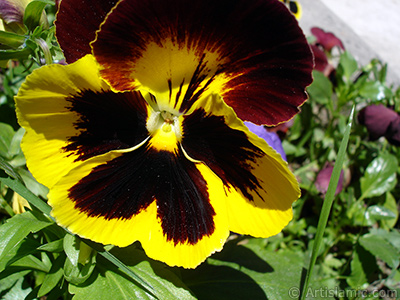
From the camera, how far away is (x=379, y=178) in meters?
1.70

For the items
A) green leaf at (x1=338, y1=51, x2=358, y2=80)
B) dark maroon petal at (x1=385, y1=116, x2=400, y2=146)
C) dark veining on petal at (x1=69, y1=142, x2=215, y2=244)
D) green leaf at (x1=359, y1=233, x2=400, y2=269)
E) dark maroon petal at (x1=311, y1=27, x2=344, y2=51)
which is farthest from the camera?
dark maroon petal at (x1=311, y1=27, x2=344, y2=51)

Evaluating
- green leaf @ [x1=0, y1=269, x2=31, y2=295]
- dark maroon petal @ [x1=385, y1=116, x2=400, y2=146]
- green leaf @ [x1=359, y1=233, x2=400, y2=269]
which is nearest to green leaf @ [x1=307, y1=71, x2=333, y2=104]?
dark maroon petal @ [x1=385, y1=116, x2=400, y2=146]

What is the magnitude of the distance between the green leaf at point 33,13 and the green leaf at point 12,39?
0.05 metres

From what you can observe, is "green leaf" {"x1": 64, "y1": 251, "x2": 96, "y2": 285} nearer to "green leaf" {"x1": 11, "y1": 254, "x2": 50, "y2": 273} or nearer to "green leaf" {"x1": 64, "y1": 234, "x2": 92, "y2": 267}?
"green leaf" {"x1": 64, "y1": 234, "x2": 92, "y2": 267}

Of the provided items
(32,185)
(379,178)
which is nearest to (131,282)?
(32,185)

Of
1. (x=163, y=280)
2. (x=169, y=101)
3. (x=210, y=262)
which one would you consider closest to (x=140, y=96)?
(x=169, y=101)

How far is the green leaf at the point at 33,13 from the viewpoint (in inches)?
34.5

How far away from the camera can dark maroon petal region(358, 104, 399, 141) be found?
1.68m

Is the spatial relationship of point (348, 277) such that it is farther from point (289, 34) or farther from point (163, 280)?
point (289, 34)

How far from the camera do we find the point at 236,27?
0.69 meters

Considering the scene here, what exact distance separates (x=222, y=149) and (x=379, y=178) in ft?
3.83

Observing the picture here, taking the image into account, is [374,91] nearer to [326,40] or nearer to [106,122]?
[326,40]

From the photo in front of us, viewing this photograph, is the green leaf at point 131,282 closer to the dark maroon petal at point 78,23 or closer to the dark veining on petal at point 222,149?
the dark veining on petal at point 222,149

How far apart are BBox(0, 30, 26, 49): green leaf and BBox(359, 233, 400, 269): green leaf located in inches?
50.6
